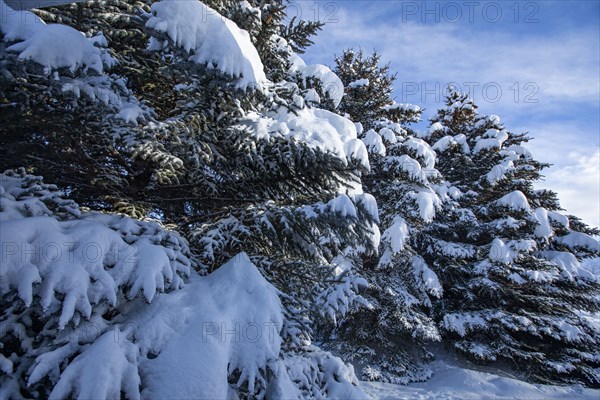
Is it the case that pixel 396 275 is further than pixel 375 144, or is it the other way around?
pixel 396 275

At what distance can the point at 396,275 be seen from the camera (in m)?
11.0

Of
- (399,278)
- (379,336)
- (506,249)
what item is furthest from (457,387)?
(506,249)

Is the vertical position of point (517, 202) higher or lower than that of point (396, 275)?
higher

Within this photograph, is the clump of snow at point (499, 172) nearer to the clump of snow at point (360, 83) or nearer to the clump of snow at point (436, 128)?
the clump of snow at point (436, 128)

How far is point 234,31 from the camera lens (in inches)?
125

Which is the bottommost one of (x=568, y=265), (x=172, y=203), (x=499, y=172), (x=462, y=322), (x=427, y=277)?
(x=462, y=322)

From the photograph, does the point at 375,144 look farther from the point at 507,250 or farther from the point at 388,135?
the point at 507,250

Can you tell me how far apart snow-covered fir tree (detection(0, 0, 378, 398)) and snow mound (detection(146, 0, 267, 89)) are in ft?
0.05

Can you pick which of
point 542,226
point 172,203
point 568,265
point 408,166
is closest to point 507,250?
point 542,226

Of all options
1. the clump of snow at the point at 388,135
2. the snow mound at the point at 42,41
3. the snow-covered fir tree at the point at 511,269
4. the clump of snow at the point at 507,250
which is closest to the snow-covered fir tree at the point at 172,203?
the snow mound at the point at 42,41

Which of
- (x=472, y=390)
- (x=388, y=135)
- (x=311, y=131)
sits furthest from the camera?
(x=388, y=135)

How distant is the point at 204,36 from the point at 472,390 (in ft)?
30.6

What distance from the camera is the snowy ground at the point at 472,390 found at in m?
7.59

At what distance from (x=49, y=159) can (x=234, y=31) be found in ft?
9.51
